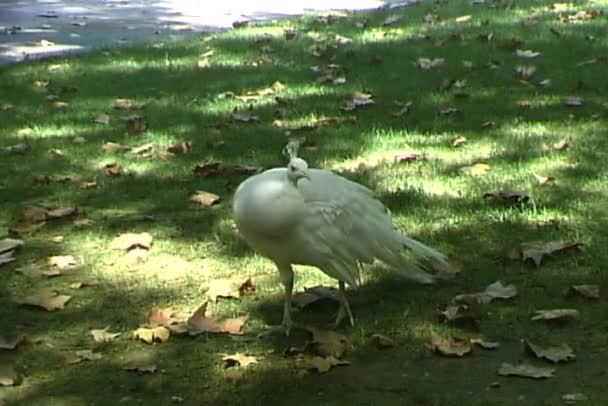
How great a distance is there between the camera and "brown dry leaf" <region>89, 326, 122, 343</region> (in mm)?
4398

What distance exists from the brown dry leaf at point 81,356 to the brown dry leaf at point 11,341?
220 millimetres

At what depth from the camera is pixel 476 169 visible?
6.29m

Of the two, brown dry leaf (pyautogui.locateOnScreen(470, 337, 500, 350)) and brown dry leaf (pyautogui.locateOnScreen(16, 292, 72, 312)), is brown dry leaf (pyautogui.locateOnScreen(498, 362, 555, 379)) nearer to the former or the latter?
brown dry leaf (pyautogui.locateOnScreen(470, 337, 500, 350))

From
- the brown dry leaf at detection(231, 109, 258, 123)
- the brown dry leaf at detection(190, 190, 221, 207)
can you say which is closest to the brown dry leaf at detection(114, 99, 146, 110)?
the brown dry leaf at detection(231, 109, 258, 123)

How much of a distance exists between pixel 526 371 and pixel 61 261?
225 centimetres

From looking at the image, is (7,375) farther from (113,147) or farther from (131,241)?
(113,147)

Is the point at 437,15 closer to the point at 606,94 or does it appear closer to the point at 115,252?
the point at 606,94

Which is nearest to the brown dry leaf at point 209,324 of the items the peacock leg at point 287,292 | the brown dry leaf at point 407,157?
the peacock leg at point 287,292

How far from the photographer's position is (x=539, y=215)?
5.50 metres

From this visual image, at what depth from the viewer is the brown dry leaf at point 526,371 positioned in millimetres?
3936

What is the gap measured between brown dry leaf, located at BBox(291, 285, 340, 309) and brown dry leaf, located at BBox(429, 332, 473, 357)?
1.95 ft

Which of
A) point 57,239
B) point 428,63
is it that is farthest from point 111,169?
point 428,63

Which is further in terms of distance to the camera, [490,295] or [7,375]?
[490,295]

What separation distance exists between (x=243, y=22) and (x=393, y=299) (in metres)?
8.22
